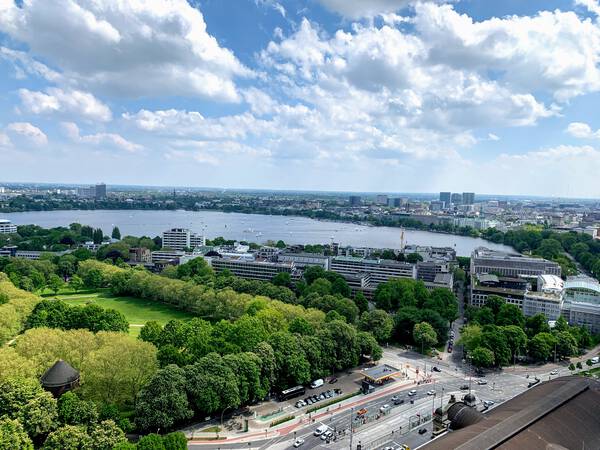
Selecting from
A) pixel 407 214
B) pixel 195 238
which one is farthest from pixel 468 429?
pixel 407 214

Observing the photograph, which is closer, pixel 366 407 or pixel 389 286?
pixel 366 407

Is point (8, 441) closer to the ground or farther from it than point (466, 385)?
farther from it

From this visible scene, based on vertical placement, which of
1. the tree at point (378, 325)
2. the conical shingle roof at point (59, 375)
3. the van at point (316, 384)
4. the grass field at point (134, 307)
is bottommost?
the grass field at point (134, 307)

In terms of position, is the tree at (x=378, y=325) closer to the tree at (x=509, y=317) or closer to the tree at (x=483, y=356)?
the tree at (x=483, y=356)

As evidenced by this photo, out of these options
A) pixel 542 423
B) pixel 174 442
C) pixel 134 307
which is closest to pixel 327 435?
pixel 174 442

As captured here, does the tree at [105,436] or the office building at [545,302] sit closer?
the tree at [105,436]

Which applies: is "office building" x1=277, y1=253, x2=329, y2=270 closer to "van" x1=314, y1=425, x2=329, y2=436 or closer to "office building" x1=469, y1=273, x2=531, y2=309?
"office building" x1=469, y1=273, x2=531, y2=309

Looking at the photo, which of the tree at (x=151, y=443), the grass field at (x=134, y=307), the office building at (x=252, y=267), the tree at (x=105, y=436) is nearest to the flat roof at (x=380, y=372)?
the tree at (x=151, y=443)

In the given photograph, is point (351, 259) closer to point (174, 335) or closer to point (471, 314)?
point (471, 314)

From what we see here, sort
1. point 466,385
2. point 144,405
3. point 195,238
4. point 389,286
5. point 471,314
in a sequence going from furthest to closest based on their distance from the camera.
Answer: point 195,238, point 389,286, point 471,314, point 466,385, point 144,405
